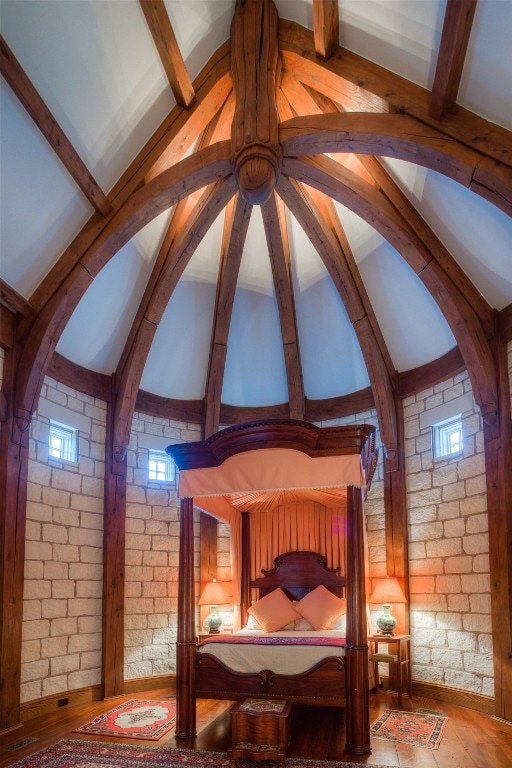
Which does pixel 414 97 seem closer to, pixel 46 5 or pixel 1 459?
pixel 46 5

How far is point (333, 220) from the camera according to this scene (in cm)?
729

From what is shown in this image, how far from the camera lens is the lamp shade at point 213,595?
772cm

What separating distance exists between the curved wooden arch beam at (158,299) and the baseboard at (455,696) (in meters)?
4.15

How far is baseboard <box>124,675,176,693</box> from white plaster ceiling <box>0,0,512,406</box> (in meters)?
3.44

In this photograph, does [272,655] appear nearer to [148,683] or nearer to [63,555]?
[63,555]

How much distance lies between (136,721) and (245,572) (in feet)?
7.70

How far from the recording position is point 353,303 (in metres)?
7.46

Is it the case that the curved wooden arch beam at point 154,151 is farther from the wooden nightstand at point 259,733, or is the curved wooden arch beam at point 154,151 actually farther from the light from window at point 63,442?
the wooden nightstand at point 259,733

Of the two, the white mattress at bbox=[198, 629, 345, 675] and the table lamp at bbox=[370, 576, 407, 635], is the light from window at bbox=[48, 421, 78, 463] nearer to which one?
the white mattress at bbox=[198, 629, 345, 675]

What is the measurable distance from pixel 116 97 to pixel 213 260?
2833 millimetres

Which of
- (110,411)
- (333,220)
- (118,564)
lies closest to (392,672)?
(118,564)

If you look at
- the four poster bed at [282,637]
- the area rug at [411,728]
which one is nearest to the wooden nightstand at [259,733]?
the four poster bed at [282,637]

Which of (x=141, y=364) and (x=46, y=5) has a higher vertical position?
(x=46, y=5)

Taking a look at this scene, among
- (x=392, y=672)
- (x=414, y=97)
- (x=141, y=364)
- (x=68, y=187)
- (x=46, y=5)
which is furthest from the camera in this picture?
(x=141, y=364)
